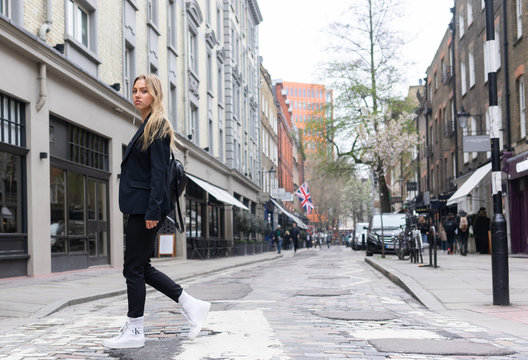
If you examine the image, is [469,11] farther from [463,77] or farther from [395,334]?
[395,334]

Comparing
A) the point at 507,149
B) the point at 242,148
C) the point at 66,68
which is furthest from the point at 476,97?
the point at 66,68

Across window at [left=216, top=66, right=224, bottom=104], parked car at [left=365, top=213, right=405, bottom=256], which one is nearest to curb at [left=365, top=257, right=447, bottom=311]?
parked car at [left=365, top=213, right=405, bottom=256]

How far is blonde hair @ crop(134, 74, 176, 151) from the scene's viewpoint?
186 inches

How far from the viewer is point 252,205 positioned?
4397cm

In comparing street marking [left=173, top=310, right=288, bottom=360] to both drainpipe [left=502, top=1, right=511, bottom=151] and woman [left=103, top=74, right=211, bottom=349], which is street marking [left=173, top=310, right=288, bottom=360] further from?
drainpipe [left=502, top=1, right=511, bottom=151]

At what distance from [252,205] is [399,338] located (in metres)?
38.9

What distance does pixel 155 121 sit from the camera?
477cm

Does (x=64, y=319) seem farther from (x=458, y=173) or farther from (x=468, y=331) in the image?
(x=458, y=173)

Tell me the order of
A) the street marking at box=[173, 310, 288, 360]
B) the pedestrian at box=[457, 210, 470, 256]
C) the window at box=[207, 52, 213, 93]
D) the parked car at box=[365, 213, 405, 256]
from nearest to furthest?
the street marking at box=[173, 310, 288, 360], the pedestrian at box=[457, 210, 470, 256], the parked car at box=[365, 213, 405, 256], the window at box=[207, 52, 213, 93]

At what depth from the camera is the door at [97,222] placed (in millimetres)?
15422

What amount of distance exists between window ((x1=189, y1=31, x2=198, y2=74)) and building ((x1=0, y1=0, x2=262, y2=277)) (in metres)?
0.05

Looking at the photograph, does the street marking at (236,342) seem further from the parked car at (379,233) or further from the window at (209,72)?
the window at (209,72)

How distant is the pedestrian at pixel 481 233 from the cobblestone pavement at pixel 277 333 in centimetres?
1638

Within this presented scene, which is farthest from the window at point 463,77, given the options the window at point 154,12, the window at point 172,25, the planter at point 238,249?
the window at point 154,12
